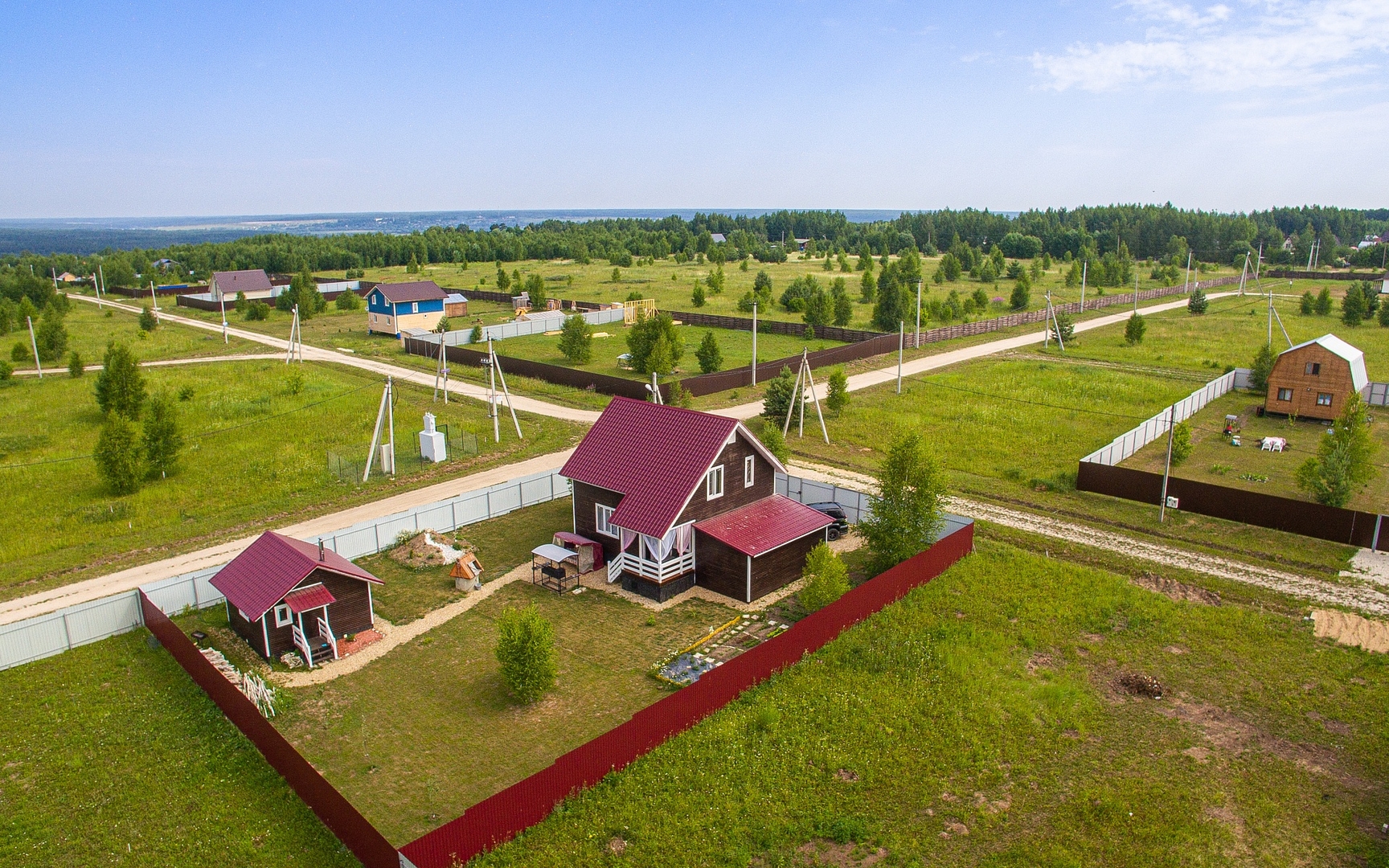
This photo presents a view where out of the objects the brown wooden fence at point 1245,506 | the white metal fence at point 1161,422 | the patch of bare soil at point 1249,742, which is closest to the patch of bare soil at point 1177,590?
the brown wooden fence at point 1245,506

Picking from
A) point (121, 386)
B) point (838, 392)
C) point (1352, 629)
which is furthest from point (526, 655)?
point (121, 386)

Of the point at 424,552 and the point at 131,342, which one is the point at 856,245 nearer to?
the point at 131,342

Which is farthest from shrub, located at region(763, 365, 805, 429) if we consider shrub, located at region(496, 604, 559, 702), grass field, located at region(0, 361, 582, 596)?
shrub, located at region(496, 604, 559, 702)

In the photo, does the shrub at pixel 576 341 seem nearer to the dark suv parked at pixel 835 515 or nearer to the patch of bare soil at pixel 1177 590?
the dark suv parked at pixel 835 515

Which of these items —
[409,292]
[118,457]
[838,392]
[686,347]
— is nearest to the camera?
[118,457]

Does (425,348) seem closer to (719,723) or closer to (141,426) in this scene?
(141,426)

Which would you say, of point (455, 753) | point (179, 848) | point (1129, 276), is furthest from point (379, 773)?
point (1129, 276)
